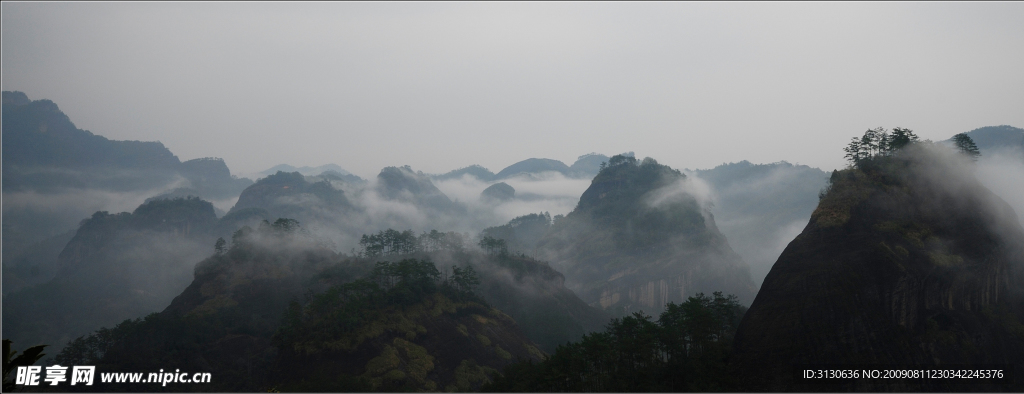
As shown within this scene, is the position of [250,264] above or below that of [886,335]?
above

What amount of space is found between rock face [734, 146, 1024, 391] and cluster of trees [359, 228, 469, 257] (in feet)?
316

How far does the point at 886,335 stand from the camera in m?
49.6

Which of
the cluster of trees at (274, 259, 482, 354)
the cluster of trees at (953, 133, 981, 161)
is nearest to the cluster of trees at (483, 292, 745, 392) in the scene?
the cluster of trees at (274, 259, 482, 354)

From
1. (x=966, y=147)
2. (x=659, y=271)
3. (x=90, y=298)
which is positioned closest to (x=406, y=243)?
(x=659, y=271)

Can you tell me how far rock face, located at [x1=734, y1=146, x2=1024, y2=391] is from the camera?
4916cm

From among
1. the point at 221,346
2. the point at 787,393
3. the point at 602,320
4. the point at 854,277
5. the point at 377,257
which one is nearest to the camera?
the point at 787,393

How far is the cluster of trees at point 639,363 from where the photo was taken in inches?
2039

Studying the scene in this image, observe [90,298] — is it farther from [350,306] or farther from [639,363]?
[639,363]

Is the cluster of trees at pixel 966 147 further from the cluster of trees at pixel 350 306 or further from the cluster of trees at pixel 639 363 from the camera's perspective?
the cluster of trees at pixel 350 306

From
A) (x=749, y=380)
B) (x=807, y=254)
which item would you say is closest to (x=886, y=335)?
(x=807, y=254)

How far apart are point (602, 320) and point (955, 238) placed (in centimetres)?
9007

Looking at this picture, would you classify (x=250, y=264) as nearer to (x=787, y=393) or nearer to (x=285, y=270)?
(x=285, y=270)

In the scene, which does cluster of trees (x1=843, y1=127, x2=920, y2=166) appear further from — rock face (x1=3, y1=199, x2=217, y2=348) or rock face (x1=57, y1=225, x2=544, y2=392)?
rock face (x1=3, y1=199, x2=217, y2=348)

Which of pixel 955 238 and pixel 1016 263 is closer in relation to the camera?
pixel 955 238
